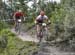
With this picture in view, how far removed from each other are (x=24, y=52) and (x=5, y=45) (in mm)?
1713

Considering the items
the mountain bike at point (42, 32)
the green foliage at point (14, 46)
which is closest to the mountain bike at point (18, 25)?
the green foliage at point (14, 46)

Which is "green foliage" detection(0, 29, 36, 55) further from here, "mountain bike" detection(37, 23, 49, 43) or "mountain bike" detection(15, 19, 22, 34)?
"mountain bike" detection(15, 19, 22, 34)

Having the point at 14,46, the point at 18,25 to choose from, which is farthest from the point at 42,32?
the point at 18,25

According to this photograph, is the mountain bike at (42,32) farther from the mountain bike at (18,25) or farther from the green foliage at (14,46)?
the mountain bike at (18,25)

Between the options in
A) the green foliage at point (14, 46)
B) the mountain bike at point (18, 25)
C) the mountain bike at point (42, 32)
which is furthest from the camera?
the mountain bike at point (18, 25)

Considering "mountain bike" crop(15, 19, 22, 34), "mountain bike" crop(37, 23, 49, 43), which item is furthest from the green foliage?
"mountain bike" crop(15, 19, 22, 34)

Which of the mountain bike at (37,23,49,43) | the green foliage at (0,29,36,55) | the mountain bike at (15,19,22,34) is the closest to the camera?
the green foliage at (0,29,36,55)

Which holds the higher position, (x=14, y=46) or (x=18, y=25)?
(x=18, y=25)

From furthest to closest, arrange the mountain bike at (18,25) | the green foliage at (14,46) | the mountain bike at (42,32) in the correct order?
the mountain bike at (18,25) → the mountain bike at (42,32) → the green foliage at (14,46)

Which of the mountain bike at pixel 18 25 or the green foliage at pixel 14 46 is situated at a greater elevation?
the mountain bike at pixel 18 25

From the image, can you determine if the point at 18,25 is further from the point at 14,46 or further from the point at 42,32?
the point at 14,46

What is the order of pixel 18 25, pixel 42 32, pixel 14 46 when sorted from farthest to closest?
pixel 18 25
pixel 42 32
pixel 14 46

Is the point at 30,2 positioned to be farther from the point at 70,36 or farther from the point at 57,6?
the point at 70,36

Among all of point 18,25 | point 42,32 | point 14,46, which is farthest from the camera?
point 18,25
